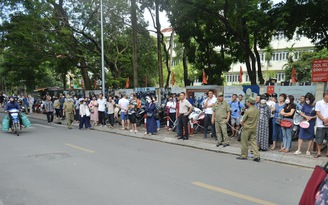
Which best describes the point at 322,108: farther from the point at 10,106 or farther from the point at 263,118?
the point at 10,106

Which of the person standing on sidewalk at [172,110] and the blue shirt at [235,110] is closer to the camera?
the blue shirt at [235,110]

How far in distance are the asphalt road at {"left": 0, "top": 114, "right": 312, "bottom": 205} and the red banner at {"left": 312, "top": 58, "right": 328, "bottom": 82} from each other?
4.49 metres

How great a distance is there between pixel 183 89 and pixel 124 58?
381 inches

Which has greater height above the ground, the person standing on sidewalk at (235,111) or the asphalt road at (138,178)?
the person standing on sidewalk at (235,111)

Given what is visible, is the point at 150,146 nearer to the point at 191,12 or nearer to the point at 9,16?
the point at 191,12

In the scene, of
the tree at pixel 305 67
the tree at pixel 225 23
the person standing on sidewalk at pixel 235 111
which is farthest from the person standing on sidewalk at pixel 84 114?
the tree at pixel 305 67

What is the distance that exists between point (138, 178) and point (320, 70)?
7890 mm

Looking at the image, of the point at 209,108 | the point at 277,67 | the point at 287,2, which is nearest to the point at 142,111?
the point at 209,108

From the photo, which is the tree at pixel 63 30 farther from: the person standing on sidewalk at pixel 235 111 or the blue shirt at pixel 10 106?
the person standing on sidewalk at pixel 235 111

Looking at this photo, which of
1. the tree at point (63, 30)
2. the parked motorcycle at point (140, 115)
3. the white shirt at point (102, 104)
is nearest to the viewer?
the white shirt at point (102, 104)

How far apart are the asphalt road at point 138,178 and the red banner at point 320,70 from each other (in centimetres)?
449

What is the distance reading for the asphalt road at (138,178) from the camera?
4953 mm

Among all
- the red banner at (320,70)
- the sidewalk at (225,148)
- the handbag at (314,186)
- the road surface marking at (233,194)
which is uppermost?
the red banner at (320,70)

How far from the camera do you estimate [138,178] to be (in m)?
6.07
